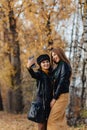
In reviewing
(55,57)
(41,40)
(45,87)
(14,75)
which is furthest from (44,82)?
(14,75)

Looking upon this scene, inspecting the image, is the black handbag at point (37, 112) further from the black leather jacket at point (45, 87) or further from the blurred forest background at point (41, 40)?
the blurred forest background at point (41, 40)

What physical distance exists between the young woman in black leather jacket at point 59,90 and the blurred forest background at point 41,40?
3.85 m

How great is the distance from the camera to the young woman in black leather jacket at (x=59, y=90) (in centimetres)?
686

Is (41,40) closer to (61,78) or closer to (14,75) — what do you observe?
(14,75)

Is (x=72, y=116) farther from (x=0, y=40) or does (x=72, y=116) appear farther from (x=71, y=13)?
(x=0, y=40)

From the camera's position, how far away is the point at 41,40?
13734 millimetres

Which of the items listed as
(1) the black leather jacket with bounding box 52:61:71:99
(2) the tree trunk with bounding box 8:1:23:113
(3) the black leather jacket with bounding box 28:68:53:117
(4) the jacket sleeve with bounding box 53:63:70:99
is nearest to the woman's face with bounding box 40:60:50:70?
(3) the black leather jacket with bounding box 28:68:53:117

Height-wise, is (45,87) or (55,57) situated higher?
(55,57)

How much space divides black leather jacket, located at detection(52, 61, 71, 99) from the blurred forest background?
3.94m

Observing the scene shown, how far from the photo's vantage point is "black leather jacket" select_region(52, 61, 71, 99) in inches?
269

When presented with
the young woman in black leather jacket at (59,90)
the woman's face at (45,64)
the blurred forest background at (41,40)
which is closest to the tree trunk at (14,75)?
the blurred forest background at (41,40)

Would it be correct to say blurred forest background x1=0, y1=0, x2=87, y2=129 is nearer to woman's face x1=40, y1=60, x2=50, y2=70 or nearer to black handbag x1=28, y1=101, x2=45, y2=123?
woman's face x1=40, y1=60, x2=50, y2=70

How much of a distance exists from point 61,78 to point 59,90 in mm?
220

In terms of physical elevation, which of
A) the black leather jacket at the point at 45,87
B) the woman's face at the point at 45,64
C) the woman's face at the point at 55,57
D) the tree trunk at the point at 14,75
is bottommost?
the tree trunk at the point at 14,75
